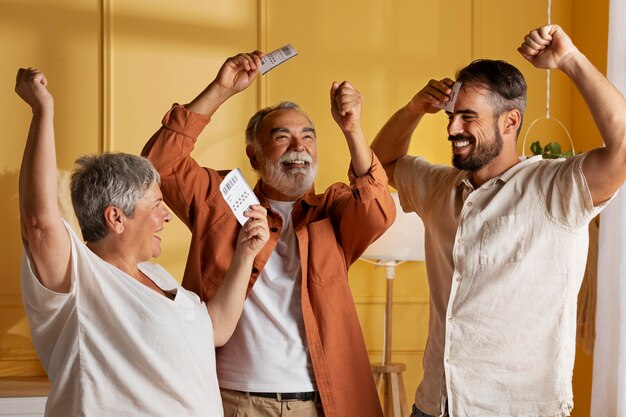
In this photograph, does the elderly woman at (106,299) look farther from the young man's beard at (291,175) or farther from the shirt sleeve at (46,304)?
the young man's beard at (291,175)

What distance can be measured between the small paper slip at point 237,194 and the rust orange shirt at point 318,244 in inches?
9.0

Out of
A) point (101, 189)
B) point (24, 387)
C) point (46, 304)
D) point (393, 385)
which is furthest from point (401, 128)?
point (24, 387)

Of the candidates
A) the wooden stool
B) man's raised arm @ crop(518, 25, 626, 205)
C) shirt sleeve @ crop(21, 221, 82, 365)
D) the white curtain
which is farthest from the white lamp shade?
shirt sleeve @ crop(21, 221, 82, 365)

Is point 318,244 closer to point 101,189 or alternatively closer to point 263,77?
point 101,189

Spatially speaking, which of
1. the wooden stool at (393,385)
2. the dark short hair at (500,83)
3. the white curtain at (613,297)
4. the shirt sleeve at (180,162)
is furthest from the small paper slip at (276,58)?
the wooden stool at (393,385)

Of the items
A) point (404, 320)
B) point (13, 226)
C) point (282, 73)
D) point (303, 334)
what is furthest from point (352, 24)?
point (303, 334)

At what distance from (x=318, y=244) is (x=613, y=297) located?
6.02 feet

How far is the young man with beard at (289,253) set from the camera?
2.35m

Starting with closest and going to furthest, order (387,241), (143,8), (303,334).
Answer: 1. (303,334)
2. (387,241)
3. (143,8)

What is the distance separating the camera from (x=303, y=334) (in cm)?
238

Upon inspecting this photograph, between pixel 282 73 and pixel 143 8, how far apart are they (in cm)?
73

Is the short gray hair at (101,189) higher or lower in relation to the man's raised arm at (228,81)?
lower

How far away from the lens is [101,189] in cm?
201

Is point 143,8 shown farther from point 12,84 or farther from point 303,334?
point 303,334
